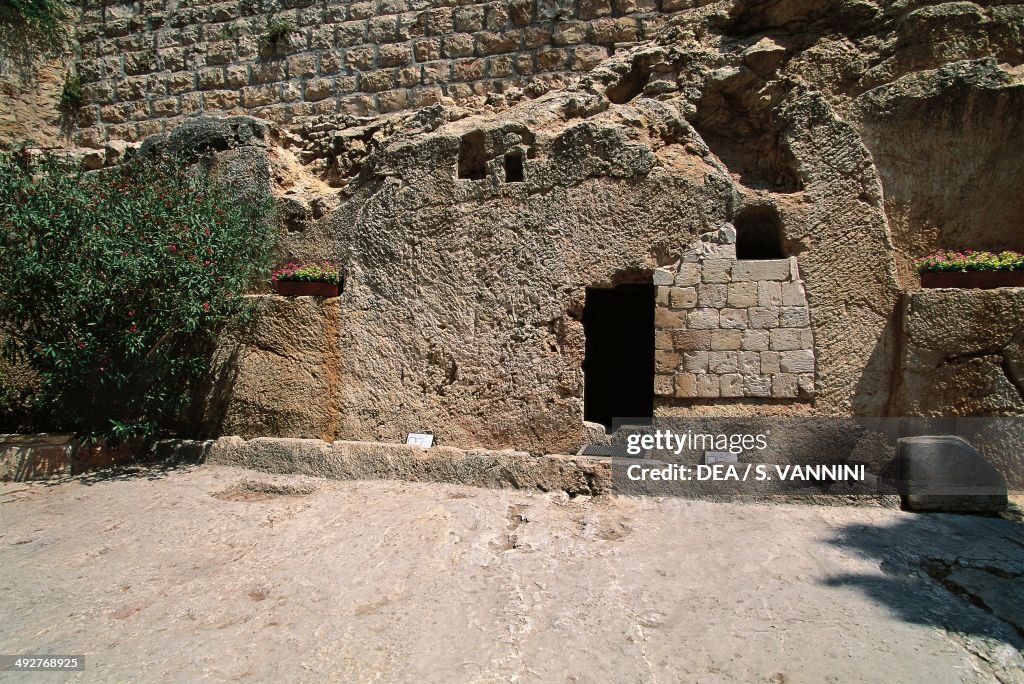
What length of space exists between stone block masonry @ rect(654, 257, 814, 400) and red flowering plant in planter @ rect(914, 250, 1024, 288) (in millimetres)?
849

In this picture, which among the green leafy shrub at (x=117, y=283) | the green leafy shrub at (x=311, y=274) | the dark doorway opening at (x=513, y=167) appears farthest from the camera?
the green leafy shrub at (x=311, y=274)

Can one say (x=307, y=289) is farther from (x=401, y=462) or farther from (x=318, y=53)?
(x=318, y=53)

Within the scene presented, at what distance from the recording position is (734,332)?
459 cm

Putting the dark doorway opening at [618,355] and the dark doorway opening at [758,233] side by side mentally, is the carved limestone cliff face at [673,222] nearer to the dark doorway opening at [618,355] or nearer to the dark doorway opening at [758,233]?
the dark doorway opening at [758,233]

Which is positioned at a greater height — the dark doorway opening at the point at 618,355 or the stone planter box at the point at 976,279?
the stone planter box at the point at 976,279

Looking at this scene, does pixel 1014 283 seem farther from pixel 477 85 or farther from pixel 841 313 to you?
pixel 477 85

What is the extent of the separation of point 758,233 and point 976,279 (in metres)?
1.46

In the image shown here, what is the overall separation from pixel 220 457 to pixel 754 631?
14.5 feet

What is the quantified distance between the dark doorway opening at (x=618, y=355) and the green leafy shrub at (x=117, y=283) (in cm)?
378

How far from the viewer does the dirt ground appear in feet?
8.70

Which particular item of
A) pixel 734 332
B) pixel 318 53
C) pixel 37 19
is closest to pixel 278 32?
pixel 318 53

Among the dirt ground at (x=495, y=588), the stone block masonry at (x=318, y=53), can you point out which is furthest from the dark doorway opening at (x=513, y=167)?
the dirt ground at (x=495, y=588)

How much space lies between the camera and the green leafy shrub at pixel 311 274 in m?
5.31

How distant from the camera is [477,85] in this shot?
6.17 m
